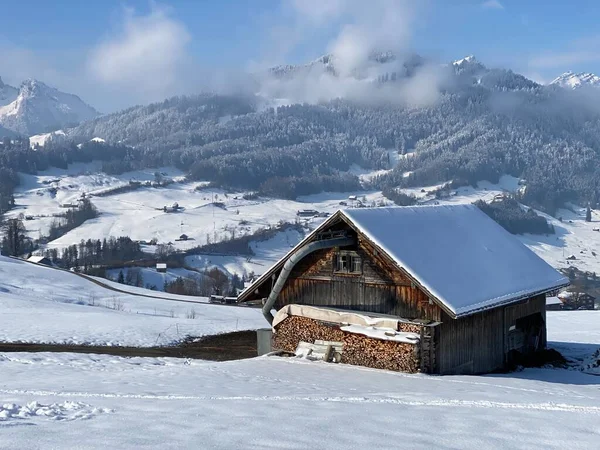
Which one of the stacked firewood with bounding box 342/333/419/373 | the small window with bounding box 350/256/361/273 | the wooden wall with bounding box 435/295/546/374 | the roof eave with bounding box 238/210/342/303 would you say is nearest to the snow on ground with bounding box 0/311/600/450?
the stacked firewood with bounding box 342/333/419/373

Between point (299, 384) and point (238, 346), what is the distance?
45.5ft

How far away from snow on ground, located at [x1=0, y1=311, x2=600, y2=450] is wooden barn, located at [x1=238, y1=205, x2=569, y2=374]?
123 cm

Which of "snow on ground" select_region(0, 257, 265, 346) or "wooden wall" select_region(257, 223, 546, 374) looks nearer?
"wooden wall" select_region(257, 223, 546, 374)

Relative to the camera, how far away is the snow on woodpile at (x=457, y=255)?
66.1ft

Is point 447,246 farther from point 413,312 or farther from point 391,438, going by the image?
point 391,438

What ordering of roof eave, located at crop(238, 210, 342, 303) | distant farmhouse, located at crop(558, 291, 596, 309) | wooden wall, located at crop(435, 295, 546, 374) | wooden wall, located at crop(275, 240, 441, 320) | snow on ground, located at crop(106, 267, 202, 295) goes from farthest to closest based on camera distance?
snow on ground, located at crop(106, 267, 202, 295) → distant farmhouse, located at crop(558, 291, 596, 309) → roof eave, located at crop(238, 210, 342, 303) → wooden wall, located at crop(275, 240, 441, 320) → wooden wall, located at crop(435, 295, 546, 374)

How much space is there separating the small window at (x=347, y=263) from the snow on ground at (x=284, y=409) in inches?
136

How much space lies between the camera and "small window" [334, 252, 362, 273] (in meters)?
22.3

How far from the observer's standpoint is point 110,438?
876cm

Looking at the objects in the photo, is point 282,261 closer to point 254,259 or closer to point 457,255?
point 457,255

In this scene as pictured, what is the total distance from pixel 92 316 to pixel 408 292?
2147 centimetres

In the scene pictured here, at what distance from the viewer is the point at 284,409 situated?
472 inches

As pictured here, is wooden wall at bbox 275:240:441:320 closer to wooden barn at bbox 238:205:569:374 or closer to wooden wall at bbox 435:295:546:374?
wooden barn at bbox 238:205:569:374

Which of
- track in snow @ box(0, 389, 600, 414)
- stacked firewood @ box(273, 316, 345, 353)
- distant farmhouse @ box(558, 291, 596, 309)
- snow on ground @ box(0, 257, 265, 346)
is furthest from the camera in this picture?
distant farmhouse @ box(558, 291, 596, 309)
